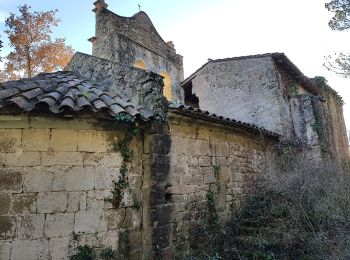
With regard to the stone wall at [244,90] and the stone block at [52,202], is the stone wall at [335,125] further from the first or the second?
the stone block at [52,202]

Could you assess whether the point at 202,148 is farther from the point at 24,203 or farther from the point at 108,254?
the point at 24,203

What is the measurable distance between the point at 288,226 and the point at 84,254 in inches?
160

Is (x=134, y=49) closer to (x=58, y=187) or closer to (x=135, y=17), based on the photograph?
(x=135, y=17)

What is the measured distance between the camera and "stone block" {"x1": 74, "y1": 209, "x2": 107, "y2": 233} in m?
4.50

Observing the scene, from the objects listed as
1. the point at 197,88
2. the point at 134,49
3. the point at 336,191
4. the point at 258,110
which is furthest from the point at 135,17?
the point at 336,191

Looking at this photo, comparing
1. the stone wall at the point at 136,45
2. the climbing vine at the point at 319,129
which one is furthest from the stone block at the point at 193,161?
the stone wall at the point at 136,45

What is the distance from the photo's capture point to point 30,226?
4.25 m

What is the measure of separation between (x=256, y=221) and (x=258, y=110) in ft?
17.7

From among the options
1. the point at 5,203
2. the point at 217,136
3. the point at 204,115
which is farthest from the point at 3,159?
the point at 217,136

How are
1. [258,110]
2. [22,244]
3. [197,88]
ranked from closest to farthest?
[22,244], [258,110], [197,88]

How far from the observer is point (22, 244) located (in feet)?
13.7

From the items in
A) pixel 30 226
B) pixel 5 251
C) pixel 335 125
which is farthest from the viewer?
pixel 335 125

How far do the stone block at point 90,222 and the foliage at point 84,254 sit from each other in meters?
0.24

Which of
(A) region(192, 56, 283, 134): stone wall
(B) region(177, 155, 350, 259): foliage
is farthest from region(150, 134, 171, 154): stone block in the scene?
(A) region(192, 56, 283, 134): stone wall
